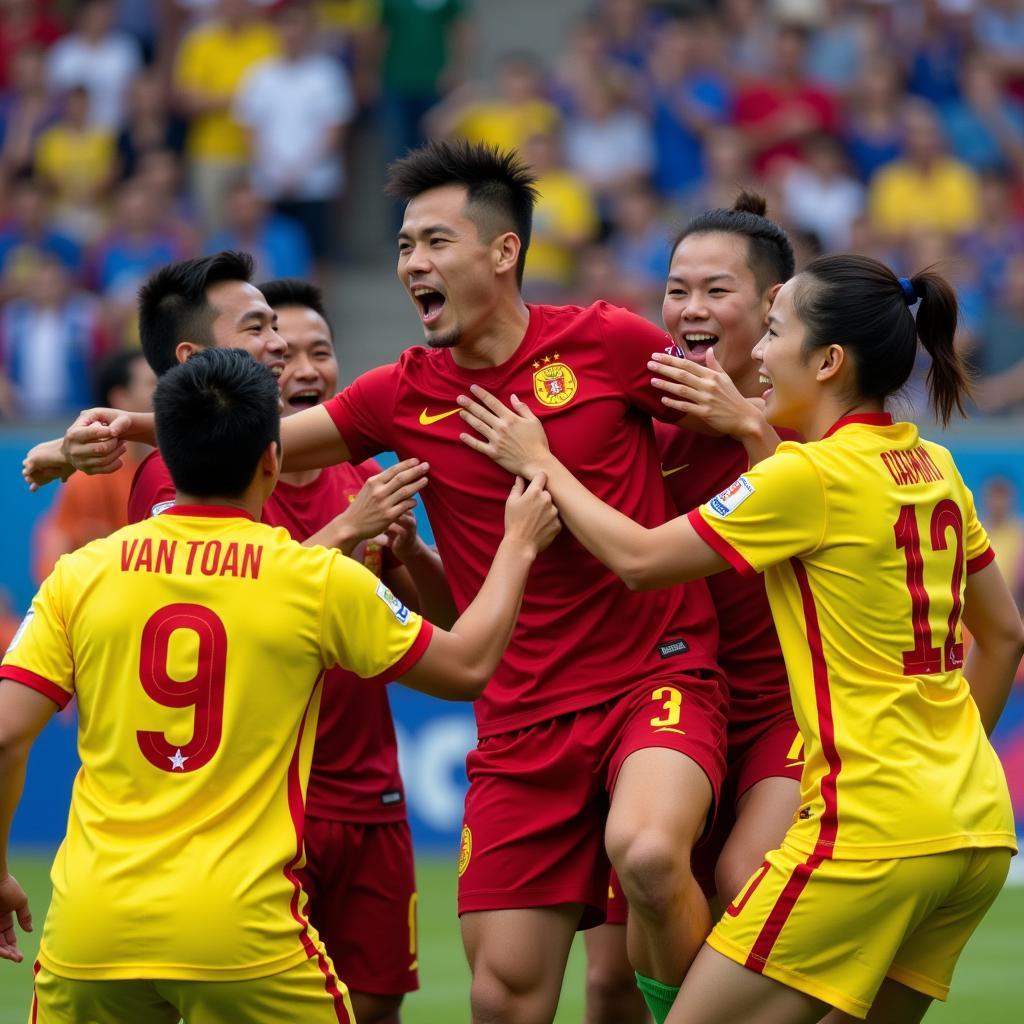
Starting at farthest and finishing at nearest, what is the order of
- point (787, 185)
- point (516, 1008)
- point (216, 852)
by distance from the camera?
point (787, 185), point (516, 1008), point (216, 852)

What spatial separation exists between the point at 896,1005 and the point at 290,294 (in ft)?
10.8

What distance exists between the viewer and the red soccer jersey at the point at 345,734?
5934mm

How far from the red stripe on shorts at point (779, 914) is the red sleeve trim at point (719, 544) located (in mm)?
→ 729

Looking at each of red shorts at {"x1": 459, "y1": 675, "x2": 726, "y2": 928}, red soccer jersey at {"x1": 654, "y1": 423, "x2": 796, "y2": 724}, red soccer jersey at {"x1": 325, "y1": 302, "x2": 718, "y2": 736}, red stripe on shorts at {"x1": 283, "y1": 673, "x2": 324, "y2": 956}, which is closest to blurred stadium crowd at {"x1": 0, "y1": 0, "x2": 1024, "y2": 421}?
red soccer jersey at {"x1": 654, "y1": 423, "x2": 796, "y2": 724}

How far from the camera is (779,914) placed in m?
4.44

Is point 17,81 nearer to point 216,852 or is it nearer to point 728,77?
point 728,77

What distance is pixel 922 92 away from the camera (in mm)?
14641

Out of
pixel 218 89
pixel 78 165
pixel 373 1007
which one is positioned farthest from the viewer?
pixel 218 89

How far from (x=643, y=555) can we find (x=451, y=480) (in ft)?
2.68

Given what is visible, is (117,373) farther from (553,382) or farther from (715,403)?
(715,403)

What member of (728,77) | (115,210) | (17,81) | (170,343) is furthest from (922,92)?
(170,343)

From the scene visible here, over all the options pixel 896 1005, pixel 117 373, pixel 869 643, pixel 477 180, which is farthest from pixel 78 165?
pixel 896 1005

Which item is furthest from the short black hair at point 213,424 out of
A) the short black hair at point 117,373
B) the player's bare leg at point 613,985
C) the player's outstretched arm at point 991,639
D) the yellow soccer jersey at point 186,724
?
the short black hair at point 117,373

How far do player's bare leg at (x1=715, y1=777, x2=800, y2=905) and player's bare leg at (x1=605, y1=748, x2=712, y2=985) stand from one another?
0.16 meters
